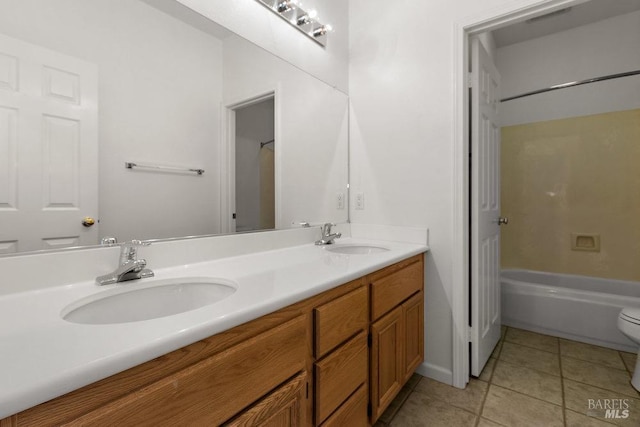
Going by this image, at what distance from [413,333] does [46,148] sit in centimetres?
163

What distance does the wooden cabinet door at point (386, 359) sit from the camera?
4.00 feet

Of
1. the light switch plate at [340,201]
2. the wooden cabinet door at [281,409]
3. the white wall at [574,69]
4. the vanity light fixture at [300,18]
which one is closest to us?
the wooden cabinet door at [281,409]

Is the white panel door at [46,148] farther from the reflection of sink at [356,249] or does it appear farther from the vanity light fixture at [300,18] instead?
the reflection of sink at [356,249]

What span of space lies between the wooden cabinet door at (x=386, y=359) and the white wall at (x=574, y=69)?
98.0 inches

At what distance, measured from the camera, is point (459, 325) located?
5.41 ft

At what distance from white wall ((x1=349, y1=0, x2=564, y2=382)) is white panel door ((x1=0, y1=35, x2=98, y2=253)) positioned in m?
1.44

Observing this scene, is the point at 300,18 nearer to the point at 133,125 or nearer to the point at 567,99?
the point at 133,125

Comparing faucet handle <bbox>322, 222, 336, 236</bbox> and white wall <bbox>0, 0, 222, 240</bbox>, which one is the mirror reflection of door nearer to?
white wall <bbox>0, 0, 222, 240</bbox>

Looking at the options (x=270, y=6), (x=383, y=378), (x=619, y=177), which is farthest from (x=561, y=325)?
(x=270, y=6)

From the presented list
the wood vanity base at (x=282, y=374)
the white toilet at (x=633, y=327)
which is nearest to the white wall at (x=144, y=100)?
the wood vanity base at (x=282, y=374)

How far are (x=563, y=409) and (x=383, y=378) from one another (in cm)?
93

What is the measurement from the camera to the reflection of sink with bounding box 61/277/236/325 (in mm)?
776

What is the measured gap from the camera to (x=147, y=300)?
0.89 metres

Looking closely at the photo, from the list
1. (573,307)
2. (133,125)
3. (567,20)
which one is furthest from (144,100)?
(567,20)
